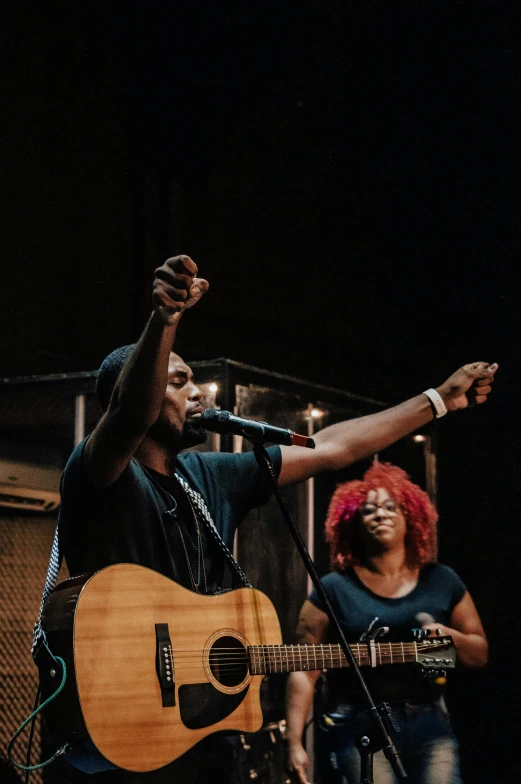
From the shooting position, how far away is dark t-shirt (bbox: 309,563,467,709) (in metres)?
4.03

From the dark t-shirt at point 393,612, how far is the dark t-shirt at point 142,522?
4.17 ft

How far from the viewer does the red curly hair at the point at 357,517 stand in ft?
16.2

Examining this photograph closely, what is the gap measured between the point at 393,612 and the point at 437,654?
58 centimetres

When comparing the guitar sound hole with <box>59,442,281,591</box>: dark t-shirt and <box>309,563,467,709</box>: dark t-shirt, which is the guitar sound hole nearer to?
<box>59,442,281,591</box>: dark t-shirt

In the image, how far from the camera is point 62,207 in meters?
4.86

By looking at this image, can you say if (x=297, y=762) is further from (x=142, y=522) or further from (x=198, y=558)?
(x=142, y=522)

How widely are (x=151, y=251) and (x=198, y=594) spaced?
2634mm

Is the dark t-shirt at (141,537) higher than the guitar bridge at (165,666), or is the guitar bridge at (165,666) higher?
the dark t-shirt at (141,537)

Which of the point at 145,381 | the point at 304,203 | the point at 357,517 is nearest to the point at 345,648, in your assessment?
the point at 145,381

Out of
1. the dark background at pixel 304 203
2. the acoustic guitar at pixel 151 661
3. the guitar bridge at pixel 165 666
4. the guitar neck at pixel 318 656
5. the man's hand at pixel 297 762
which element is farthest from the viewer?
the dark background at pixel 304 203

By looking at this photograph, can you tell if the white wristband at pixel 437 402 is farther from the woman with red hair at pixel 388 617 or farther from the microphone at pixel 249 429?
the woman with red hair at pixel 388 617

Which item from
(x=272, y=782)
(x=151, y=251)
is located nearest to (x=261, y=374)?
(x=151, y=251)

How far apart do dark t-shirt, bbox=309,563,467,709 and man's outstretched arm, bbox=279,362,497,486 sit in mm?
1129

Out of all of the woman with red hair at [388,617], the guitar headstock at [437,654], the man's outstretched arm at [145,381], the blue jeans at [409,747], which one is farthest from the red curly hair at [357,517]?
the man's outstretched arm at [145,381]
